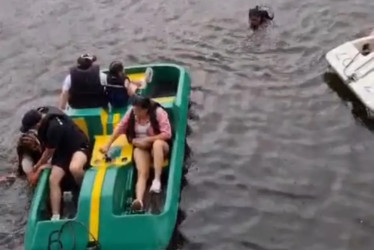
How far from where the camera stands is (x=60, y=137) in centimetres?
1195

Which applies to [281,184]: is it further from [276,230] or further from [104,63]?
[104,63]

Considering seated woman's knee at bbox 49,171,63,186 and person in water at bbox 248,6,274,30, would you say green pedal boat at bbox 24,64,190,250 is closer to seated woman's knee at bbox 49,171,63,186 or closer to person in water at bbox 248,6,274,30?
seated woman's knee at bbox 49,171,63,186

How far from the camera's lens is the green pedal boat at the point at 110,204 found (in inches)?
424

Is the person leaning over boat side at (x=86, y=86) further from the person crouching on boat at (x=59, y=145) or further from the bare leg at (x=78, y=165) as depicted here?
the bare leg at (x=78, y=165)

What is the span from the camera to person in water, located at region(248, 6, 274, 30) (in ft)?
53.6

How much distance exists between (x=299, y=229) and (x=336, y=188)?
1.20 m

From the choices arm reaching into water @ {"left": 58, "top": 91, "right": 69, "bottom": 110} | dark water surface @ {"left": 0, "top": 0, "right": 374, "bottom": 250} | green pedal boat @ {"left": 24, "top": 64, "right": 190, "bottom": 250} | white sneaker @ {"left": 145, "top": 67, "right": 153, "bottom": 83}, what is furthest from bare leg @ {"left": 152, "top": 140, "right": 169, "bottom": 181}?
arm reaching into water @ {"left": 58, "top": 91, "right": 69, "bottom": 110}

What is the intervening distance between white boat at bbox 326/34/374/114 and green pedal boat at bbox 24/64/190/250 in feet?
10.9

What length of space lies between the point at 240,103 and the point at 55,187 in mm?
4551

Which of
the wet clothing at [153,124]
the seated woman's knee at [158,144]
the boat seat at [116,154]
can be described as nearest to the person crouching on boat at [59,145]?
the boat seat at [116,154]

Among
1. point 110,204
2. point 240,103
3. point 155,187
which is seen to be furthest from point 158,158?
point 240,103

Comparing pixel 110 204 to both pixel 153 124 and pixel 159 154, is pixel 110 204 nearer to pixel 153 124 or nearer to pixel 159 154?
pixel 159 154

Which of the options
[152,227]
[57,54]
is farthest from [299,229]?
[57,54]

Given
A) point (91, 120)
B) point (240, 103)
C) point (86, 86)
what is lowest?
point (240, 103)
